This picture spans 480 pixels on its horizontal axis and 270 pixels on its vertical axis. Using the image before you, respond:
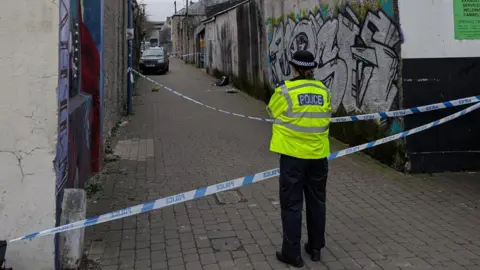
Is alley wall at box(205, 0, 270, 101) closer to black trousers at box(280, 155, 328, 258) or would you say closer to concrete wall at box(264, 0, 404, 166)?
concrete wall at box(264, 0, 404, 166)

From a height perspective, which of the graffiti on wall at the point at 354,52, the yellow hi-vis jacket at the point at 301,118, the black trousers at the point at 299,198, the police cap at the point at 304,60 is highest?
the graffiti on wall at the point at 354,52

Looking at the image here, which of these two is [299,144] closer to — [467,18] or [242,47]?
[467,18]

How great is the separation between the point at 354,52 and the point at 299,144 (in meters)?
4.71

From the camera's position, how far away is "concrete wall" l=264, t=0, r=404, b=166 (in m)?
7.39

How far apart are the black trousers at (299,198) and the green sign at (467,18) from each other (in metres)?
4.24

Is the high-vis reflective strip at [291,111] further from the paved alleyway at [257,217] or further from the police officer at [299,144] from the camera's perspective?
the paved alleyway at [257,217]

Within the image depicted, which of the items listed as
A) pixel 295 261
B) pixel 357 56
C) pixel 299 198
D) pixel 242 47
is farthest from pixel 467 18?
pixel 242 47

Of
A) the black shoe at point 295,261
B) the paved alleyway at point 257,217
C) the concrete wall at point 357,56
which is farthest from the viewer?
the concrete wall at point 357,56

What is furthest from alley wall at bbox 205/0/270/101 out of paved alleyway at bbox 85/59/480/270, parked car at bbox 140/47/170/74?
paved alleyway at bbox 85/59/480/270

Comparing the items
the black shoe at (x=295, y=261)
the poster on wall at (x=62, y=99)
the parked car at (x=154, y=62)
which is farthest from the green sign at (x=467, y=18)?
the parked car at (x=154, y=62)

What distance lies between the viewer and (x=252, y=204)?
6.01 meters

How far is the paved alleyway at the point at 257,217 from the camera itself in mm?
4496

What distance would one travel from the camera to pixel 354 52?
330 inches

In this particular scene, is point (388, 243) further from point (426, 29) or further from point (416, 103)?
point (426, 29)
